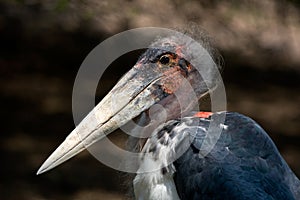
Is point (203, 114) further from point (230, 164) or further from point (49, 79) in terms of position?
point (49, 79)

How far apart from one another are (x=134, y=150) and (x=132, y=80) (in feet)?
0.88

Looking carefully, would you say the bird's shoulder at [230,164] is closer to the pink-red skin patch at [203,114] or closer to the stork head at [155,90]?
the pink-red skin patch at [203,114]

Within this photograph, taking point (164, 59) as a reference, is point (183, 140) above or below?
below

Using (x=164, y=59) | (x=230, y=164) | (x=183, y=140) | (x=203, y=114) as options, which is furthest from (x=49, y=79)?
(x=230, y=164)

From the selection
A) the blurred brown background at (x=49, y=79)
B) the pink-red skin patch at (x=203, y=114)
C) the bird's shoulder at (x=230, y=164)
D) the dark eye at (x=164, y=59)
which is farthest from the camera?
the blurred brown background at (x=49, y=79)

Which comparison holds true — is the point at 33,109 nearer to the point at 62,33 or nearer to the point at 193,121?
the point at 62,33

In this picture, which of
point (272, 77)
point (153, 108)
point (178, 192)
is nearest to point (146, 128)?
point (153, 108)

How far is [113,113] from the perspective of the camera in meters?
3.23

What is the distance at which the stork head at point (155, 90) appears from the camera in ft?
10.6

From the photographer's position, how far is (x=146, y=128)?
327 cm

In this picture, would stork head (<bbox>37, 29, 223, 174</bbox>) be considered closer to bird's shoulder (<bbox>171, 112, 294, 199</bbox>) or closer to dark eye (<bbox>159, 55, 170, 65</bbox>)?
dark eye (<bbox>159, 55, 170, 65</bbox>)

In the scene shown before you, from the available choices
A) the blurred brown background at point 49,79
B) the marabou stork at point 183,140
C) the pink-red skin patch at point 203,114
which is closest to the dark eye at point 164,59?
the marabou stork at point 183,140

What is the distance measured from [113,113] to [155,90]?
18 centimetres

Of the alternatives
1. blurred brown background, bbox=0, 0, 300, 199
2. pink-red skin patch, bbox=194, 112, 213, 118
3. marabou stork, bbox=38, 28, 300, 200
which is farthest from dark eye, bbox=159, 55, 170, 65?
blurred brown background, bbox=0, 0, 300, 199
